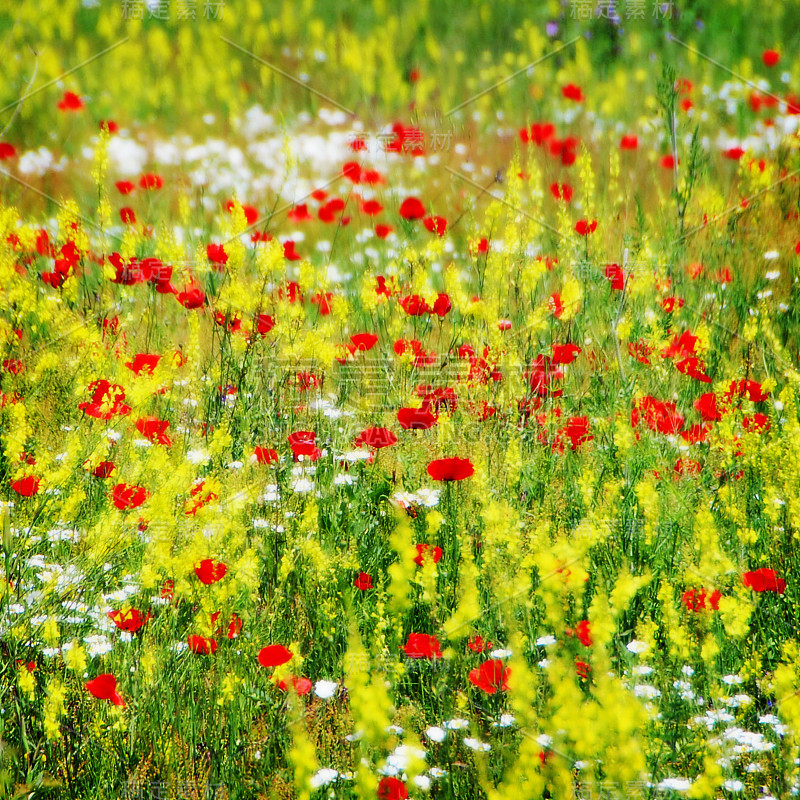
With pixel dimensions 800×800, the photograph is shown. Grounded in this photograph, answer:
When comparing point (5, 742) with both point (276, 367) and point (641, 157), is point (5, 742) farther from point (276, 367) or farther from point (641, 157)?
point (641, 157)

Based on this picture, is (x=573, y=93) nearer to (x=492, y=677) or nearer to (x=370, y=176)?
(x=370, y=176)

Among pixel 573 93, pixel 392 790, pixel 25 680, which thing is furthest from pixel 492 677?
pixel 573 93

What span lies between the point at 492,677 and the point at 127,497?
82cm

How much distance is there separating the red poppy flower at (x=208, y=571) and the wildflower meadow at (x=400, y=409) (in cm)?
3

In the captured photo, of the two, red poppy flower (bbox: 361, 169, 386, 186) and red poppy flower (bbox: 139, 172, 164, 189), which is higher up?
red poppy flower (bbox: 139, 172, 164, 189)

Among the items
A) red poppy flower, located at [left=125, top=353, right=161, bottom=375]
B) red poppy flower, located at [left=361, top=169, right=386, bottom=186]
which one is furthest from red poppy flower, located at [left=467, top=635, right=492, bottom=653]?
red poppy flower, located at [left=361, top=169, right=386, bottom=186]

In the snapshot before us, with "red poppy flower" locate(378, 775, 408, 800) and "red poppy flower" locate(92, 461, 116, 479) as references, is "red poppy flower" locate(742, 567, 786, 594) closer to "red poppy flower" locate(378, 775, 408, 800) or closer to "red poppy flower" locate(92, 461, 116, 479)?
"red poppy flower" locate(378, 775, 408, 800)

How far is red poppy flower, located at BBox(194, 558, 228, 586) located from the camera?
4.72ft

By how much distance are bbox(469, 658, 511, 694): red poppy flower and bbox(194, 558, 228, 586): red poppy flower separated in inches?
17.5

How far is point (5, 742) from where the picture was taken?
1.42 metres

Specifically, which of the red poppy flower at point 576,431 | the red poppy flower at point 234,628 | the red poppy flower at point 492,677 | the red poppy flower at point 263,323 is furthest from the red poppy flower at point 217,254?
the red poppy flower at point 492,677

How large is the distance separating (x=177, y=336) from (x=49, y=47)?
1.76 meters

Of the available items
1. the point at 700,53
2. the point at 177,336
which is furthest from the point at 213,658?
the point at 700,53

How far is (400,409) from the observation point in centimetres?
212
